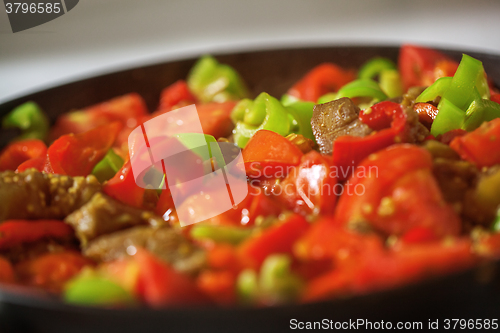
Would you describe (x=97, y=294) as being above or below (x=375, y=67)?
above

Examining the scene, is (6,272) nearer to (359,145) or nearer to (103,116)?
(359,145)

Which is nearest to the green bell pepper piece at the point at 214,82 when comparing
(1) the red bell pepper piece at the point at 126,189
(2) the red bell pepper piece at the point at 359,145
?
(1) the red bell pepper piece at the point at 126,189

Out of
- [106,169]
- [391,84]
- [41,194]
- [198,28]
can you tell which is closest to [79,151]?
[106,169]

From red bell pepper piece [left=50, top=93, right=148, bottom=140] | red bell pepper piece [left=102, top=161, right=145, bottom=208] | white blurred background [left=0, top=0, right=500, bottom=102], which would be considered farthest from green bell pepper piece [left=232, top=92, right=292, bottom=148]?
white blurred background [left=0, top=0, right=500, bottom=102]

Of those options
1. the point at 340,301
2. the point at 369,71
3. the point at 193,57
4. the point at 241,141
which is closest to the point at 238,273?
the point at 340,301

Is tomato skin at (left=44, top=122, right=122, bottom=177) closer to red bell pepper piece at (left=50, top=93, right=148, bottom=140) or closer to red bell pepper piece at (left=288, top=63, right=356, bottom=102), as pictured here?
red bell pepper piece at (left=50, top=93, right=148, bottom=140)

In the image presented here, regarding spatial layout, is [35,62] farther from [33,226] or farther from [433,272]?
[433,272]
